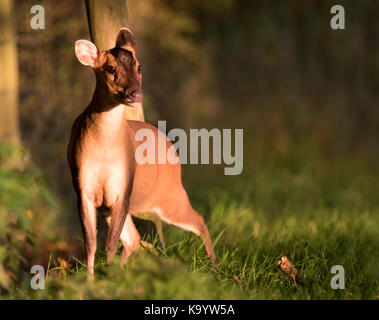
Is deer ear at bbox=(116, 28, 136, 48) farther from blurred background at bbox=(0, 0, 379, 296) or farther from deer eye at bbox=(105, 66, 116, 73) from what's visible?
blurred background at bbox=(0, 0, 379, 296)

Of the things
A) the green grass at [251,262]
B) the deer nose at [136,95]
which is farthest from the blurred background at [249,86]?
A: the deer nose at [136,95]

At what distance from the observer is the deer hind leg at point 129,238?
4.48 metres

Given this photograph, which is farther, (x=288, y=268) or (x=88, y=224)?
(x=288, y=268)

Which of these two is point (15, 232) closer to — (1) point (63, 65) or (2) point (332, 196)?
(1) point (63, 65)

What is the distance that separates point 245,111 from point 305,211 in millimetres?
4386

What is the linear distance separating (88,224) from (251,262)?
1.25 metres

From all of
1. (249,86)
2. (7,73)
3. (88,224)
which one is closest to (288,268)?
(88,224)

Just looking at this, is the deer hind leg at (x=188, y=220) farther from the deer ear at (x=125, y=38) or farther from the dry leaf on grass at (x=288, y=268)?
the deer ear at (x=125, y=38)

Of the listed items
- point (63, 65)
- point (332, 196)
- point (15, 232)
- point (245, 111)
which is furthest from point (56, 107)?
point (245, 111)

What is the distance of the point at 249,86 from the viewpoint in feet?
36.4

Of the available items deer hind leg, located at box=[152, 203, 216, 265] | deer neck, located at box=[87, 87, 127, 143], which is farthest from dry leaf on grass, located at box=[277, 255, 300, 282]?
deer neck, located at box=[87, 87, 127, 143]

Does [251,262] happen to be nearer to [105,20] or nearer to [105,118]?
[105,118]

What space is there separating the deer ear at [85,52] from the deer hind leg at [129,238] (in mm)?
1182

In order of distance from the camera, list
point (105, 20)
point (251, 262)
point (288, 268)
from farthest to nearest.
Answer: point (251, 262), point (105, 20), point (288, 268)
